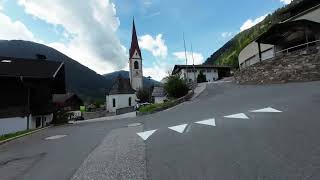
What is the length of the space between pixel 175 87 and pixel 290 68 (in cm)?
1042

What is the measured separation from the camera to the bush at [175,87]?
27203 mm

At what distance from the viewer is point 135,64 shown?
94.2 metres

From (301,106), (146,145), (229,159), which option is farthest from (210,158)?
(301,106)

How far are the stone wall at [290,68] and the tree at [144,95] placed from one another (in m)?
53.9

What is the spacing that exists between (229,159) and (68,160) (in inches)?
170

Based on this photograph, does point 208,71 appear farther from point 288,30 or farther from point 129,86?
point 288,30

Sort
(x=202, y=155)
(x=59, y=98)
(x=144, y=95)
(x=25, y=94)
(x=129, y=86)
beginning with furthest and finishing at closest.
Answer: (x=129, y=86)
(x=144, y=95)
(x=59, y=98)
(x=25, y=94)
(x=202, y=155)

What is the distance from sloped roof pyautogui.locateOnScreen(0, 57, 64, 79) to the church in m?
42.5

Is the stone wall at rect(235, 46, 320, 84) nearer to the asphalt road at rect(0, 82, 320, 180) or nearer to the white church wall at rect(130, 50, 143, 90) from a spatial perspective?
the asphalt road at rect(0, 82, 320, 180)

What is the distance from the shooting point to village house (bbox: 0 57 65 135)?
23.7 metres

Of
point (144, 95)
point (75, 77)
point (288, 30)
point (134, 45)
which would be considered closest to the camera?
point (288, 30)

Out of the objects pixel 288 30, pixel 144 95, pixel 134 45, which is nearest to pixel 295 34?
pixel 288 30

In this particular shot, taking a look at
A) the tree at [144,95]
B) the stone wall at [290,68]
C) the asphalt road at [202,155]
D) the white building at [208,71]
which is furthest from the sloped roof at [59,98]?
the white building at [208,71]

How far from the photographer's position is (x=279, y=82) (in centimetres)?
2289
